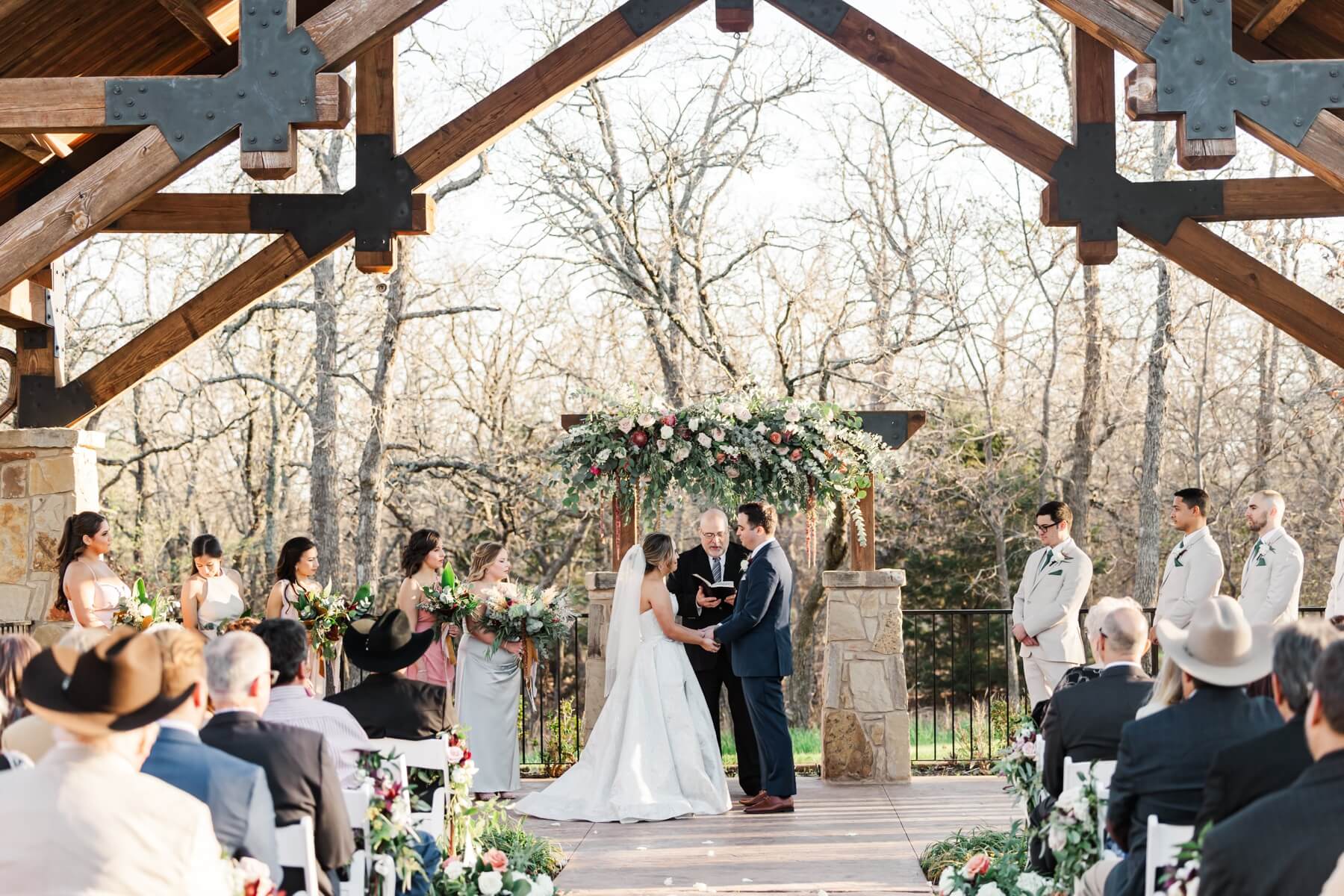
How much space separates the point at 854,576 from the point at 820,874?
3.02 metres

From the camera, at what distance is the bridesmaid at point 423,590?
7977 mm

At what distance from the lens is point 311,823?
3.64 metres

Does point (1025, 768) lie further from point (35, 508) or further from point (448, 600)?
point (35, 508)

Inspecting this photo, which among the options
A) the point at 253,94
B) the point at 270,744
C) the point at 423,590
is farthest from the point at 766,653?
the point at 270,744

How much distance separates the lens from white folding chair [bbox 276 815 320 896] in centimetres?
358

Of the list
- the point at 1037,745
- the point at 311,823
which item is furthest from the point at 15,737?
the point at 1037,745

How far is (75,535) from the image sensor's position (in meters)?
7.41

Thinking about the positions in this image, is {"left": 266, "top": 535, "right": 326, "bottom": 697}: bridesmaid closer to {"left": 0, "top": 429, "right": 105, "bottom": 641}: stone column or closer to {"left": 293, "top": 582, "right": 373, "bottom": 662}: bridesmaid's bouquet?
{"left": 293, "top": 582, "right": 373, "bottom": 662}: bridesmaid's bouquet

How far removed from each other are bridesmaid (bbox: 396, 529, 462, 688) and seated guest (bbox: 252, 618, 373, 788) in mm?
3497

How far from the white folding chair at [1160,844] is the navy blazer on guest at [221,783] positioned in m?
2.30

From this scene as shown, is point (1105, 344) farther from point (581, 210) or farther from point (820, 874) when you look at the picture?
point (820, 874)

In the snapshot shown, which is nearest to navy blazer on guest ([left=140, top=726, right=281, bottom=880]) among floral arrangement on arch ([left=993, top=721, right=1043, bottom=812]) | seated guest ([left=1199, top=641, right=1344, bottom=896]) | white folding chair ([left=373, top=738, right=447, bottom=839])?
white folding chair ([left=373, top=738, right=447, bottom=839])

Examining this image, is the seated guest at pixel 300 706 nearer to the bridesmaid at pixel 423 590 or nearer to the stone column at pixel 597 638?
the bridesmaid at pixel 423 590

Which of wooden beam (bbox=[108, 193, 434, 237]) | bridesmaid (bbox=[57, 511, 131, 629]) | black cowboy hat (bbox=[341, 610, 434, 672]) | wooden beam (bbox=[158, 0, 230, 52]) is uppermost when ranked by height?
wooden beam (bbox=[158, 0, 230, 52])
